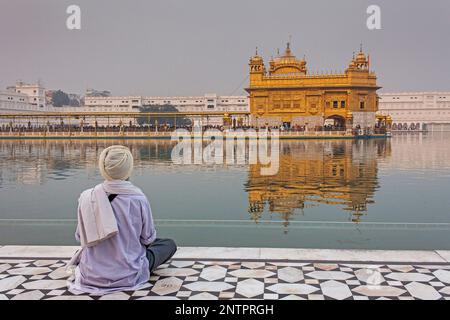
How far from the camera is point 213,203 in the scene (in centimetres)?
834

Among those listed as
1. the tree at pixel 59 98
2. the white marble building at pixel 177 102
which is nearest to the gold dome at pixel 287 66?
the white marble building at pixel 177 102

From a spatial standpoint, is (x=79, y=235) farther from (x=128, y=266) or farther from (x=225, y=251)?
(x=225, y=251)

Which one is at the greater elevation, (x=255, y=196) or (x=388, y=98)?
(x=388, y=98)

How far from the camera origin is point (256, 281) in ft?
12.7

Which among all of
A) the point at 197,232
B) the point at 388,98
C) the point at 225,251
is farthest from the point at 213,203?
the point at 388,98

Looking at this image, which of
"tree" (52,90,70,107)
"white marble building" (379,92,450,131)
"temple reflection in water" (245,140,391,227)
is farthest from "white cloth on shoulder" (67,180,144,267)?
"tree" (52,90,70,107)

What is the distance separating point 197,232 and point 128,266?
206 centimetres

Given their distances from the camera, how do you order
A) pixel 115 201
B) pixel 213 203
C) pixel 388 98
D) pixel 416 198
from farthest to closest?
pixel 388 98
pixel 416 198
pixel 213 203
pixel 115 201

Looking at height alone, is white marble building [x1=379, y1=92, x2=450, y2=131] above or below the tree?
below

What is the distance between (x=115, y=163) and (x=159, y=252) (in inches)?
36.6

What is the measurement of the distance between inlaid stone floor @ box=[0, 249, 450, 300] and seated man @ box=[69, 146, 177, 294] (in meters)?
0.12

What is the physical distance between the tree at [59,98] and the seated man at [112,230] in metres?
103

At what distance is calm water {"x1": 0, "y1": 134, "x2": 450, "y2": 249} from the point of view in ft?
18.6

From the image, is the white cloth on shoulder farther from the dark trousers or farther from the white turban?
the dark trousers
